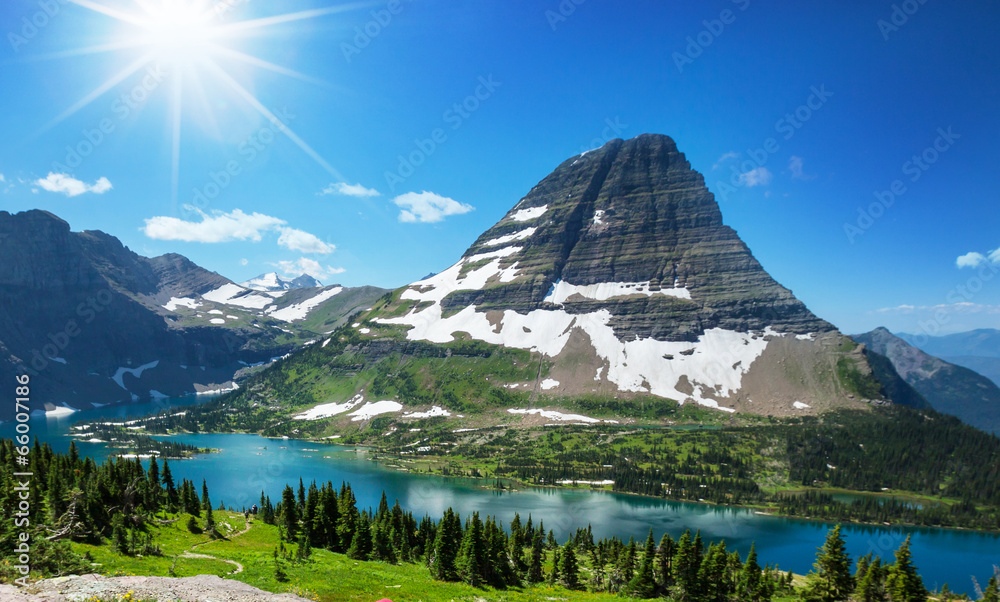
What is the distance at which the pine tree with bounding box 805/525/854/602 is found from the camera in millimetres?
50156

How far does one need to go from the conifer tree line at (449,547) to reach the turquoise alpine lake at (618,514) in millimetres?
39868

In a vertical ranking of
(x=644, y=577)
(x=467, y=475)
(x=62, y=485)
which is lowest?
(x=467, y=475)

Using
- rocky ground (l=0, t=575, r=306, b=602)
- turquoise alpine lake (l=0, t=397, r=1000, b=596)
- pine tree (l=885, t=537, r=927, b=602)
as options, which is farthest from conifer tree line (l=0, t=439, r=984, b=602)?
turquoise alpine lake (l=0, t=397, r=1000, b=596)

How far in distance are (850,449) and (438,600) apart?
20060 cm

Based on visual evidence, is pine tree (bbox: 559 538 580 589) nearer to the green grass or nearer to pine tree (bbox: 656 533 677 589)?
the green grass

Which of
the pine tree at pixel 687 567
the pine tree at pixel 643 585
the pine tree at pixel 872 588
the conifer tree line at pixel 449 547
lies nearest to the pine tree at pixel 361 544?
the conifer tree line at pixel 449 547

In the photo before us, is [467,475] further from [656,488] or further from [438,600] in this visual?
[438,600]

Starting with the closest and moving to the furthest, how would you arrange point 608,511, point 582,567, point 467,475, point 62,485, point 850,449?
point 62,485, point 582,567, point 608,511, point 467,475, point 850,449

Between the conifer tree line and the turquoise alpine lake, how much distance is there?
3987 cm

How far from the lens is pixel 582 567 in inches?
3081

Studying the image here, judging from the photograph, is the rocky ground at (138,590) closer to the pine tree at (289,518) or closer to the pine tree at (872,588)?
the pine tree at (289,518)

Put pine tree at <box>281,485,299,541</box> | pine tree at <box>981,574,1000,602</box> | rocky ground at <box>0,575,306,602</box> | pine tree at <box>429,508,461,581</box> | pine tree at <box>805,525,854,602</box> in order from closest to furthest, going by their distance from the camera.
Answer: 1. rocky ground at <box>0,575,306,602</box>
2. pine tree at <box>981,574,1000,602</box>
3. pine tree at <box>805,525,854,602</box>
4. pine tree at <box>429,508,461,581</box>
5. pine tree at <box>281,485,299,541</box>

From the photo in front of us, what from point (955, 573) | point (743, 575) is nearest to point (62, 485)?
point (743, 575)

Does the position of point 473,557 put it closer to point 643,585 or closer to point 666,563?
point 643,585
